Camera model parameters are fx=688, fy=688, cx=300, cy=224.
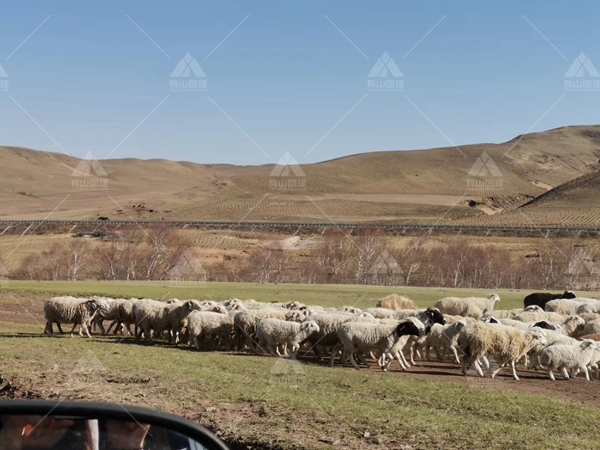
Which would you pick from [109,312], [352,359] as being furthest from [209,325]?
[352,359]

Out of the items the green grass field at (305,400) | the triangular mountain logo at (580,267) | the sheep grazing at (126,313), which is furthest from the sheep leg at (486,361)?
the triangular mountain logo at (580,267)

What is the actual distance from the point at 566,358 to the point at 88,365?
1085 centimetres

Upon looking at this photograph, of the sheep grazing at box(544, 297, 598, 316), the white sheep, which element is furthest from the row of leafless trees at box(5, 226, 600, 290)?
the white sheep

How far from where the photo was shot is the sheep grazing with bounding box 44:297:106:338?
22.6m

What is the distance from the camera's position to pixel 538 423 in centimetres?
1061

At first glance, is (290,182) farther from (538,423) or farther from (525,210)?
(538,423)

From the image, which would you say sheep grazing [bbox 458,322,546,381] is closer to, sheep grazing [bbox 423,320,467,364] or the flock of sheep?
the flock of sheep

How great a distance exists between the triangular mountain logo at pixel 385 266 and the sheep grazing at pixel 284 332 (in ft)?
145

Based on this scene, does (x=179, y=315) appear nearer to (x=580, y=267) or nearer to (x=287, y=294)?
(x=287, y=294)

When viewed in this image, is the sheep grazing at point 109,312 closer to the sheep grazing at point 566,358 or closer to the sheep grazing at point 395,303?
the sheep grazing at point 395,303

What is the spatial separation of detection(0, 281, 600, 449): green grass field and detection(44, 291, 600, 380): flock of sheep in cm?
110

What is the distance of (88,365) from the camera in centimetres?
1465

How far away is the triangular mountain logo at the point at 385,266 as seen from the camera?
63.5 m

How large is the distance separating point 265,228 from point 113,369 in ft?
300
